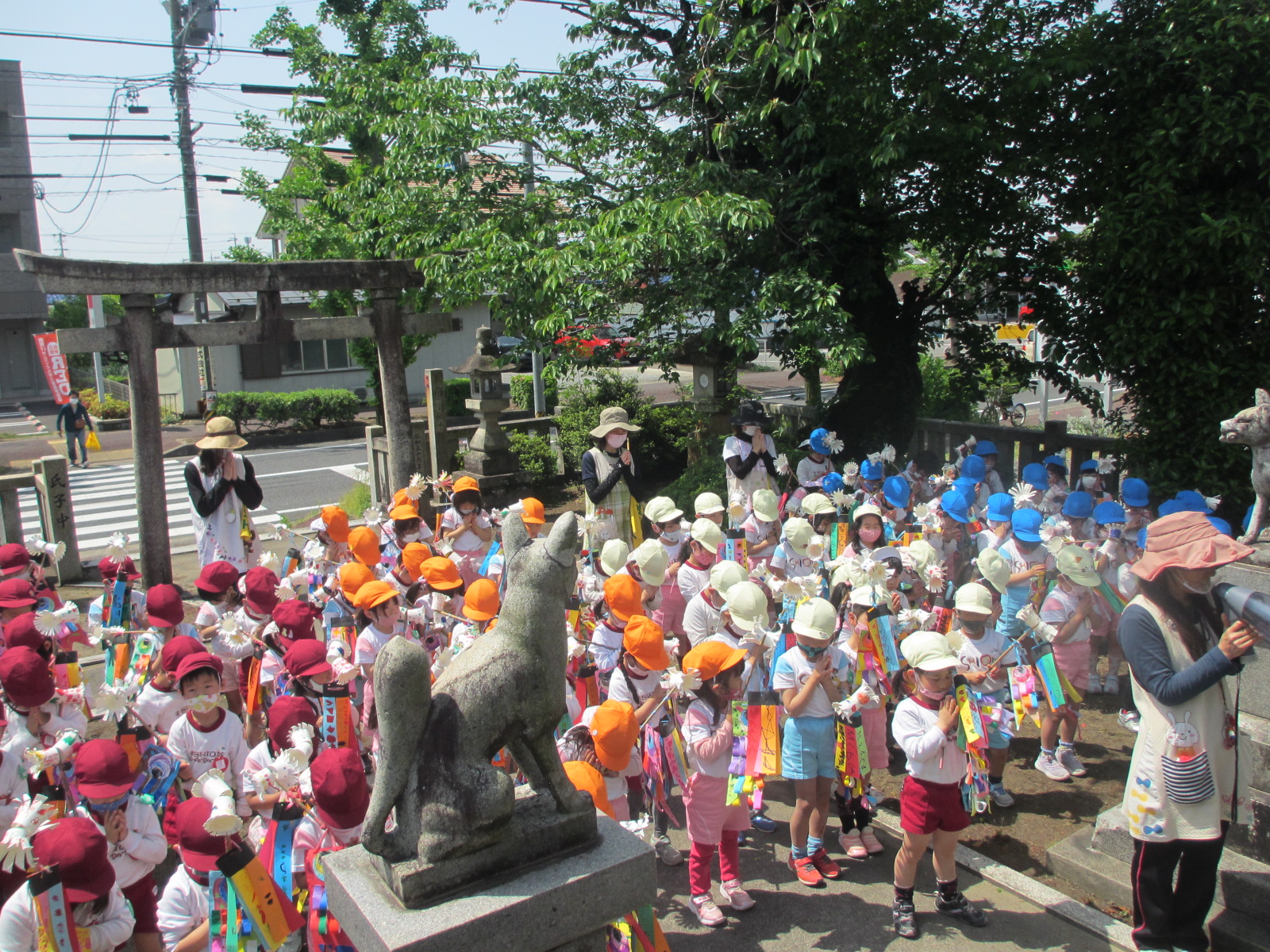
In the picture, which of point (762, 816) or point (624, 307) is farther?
point (624, 307)

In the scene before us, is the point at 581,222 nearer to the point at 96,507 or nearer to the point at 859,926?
the point at 859,926

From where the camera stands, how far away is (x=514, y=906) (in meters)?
2.76

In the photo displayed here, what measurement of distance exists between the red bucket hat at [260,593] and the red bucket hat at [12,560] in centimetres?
206

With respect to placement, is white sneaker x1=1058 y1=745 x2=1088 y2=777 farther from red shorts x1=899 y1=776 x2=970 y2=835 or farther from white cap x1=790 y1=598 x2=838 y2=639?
white cap x1=790 y1=598 x2=838 y2=639

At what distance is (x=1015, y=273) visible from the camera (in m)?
10.4

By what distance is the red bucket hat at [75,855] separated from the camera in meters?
3.29

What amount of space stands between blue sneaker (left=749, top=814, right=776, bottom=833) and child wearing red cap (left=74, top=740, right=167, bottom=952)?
10.2ft

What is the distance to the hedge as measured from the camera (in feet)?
79.1

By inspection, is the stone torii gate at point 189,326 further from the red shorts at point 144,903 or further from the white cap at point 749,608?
the white cap at point 749,608

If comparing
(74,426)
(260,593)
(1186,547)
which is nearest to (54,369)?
(74,426)

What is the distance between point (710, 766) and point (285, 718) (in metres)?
2.04

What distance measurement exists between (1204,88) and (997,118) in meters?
1.94

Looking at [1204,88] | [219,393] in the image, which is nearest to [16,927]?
[1204,88]

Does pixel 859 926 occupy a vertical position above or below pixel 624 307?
below
